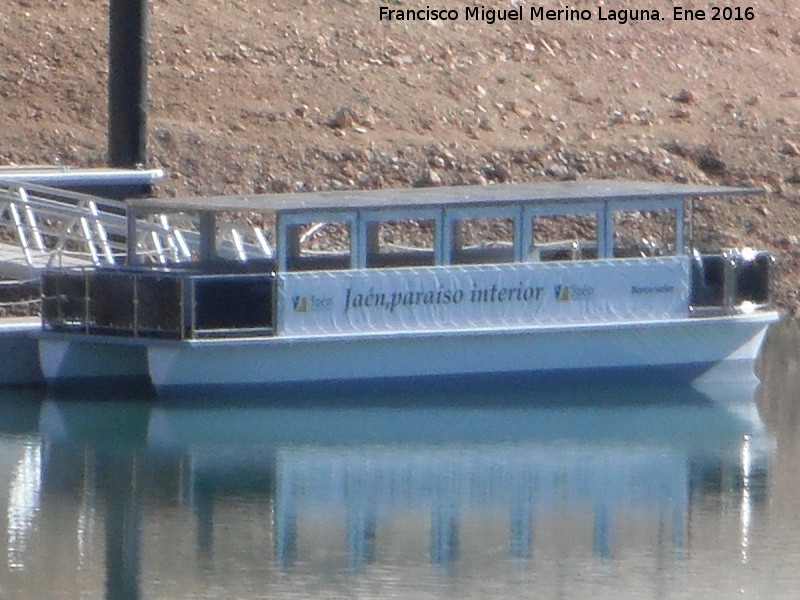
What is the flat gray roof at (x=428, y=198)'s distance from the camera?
68.3 ft

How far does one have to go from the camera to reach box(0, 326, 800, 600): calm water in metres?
14.3

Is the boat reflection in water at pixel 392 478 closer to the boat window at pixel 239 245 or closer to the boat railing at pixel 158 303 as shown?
the boat railing at pixel 158 303

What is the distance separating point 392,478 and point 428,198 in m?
4.45

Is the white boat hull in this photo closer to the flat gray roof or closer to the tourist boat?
the tourist boat

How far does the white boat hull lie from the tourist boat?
0.02 meters

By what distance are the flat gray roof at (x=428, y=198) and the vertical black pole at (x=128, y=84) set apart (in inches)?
212

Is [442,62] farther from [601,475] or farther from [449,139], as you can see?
[601,475]

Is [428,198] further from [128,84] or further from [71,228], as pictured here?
[128,84]

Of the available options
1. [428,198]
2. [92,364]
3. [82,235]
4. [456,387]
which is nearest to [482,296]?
[456,387]

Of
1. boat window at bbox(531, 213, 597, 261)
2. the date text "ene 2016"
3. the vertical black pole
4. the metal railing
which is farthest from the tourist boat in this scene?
the date text "ene 2016"

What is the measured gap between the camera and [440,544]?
15383 millimetres

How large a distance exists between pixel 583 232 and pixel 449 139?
2908 mm

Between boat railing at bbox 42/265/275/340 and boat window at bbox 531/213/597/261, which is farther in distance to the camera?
boat window at bbox 531/213/597/261

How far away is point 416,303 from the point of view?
69.7ft
